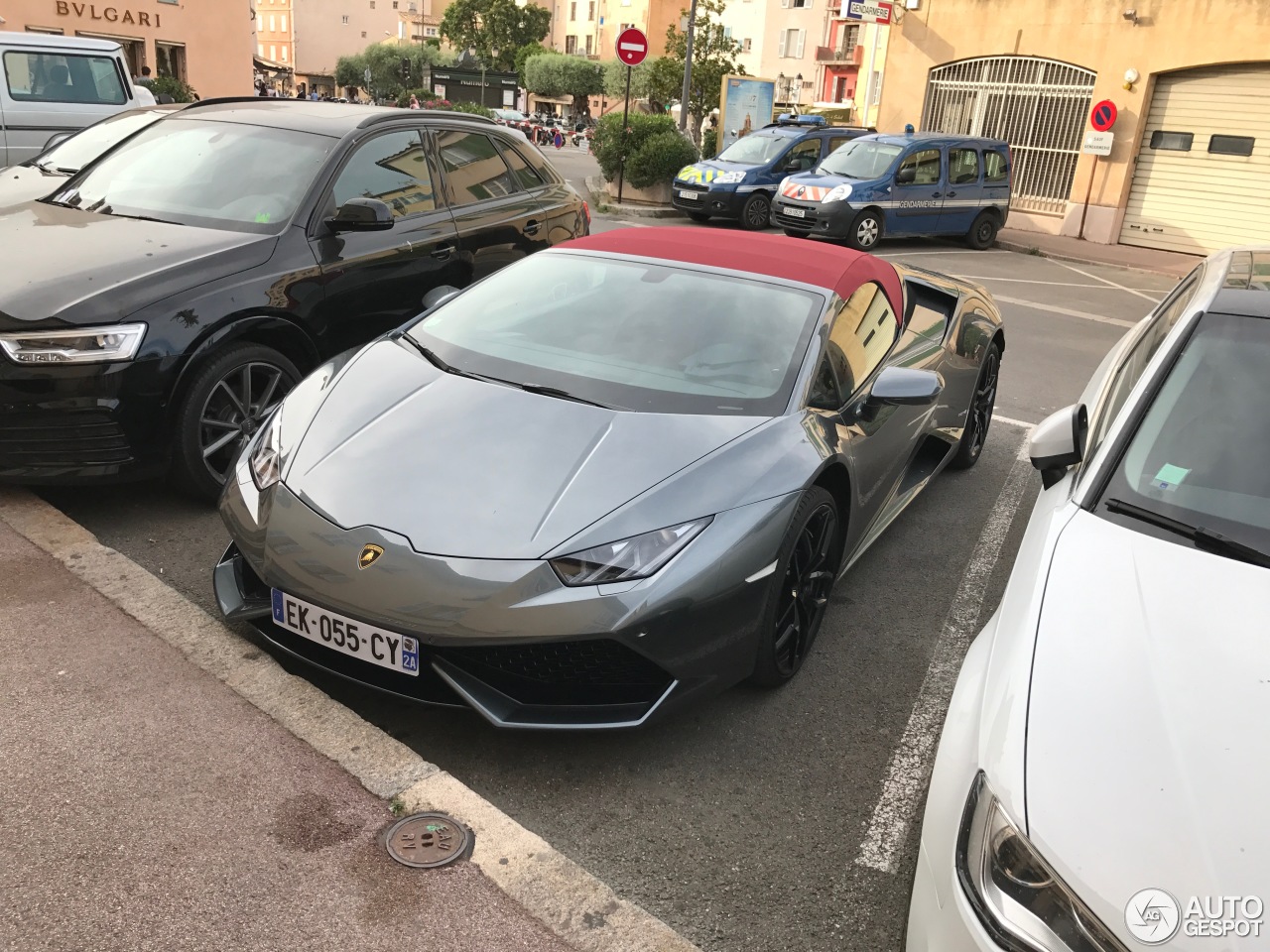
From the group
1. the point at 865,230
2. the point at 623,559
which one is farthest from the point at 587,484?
the point at 865,230

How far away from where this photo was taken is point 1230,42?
18297 mm

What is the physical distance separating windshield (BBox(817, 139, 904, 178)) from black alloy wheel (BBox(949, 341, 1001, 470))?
33.9 ft

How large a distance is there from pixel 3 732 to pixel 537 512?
60.2 inches

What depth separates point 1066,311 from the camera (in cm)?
1209

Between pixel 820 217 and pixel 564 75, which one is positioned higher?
pixel 564 75

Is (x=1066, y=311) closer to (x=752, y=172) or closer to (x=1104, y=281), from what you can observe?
(x=1104, y=281)

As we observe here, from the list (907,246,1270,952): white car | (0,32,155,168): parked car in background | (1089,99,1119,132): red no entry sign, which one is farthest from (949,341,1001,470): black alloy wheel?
(1089,99,1119,132): red no entry sign

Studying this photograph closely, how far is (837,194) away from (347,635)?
43.6 feet

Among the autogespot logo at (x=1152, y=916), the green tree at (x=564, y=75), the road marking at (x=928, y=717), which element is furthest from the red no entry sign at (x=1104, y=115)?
the green tree at (x=564, y=75)

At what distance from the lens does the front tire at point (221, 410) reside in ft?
13.9

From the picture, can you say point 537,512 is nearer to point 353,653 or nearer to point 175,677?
point 353,653

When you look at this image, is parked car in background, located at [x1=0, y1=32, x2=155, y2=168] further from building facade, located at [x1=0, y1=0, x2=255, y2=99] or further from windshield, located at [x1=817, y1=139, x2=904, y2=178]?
building facade, located at [x1=0, y1=0, x2=255, y2=99]

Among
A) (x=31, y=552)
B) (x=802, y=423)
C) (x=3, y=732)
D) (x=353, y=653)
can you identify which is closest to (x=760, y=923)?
(x=353, y=653)

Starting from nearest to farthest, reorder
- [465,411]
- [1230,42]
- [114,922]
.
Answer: [114,922] → [465,411] → [1230,42]
